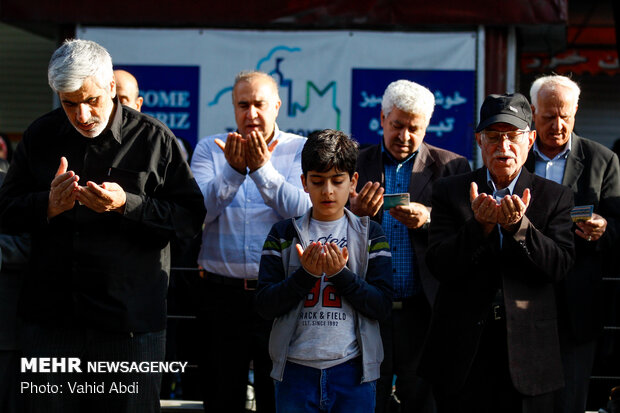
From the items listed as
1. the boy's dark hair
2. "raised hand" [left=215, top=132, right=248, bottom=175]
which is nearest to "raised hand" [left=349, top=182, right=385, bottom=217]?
the boy's dark hair

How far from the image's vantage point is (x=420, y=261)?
4.47 metres

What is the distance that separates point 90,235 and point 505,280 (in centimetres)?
189

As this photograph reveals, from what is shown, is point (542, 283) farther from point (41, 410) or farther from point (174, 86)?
point (174, 86)

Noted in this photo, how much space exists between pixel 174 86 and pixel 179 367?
4055 millimetres

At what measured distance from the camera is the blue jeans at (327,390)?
3490 millimetres

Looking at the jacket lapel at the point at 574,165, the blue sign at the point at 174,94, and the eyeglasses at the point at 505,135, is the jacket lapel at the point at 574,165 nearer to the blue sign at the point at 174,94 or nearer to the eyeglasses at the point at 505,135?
the eyeglasses at the point at 505,135

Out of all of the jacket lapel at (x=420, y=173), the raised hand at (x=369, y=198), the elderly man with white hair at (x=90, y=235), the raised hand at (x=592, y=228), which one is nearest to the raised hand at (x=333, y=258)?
the raised hand at (x=369, y=198)

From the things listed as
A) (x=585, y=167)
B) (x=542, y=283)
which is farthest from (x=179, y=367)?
(x=585, y=167)

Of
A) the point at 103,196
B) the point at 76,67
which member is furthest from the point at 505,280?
the point at 76,67

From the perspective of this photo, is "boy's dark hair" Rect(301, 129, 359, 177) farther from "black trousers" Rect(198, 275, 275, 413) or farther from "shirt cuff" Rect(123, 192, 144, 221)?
"black trousers" Rect(198, 275, 275, 413)

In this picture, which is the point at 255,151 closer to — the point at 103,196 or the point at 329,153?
the point at 329,153

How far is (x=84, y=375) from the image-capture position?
3.62 meters

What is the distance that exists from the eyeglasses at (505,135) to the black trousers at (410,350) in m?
1.10

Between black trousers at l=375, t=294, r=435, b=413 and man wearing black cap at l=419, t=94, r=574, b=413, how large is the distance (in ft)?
2.12
